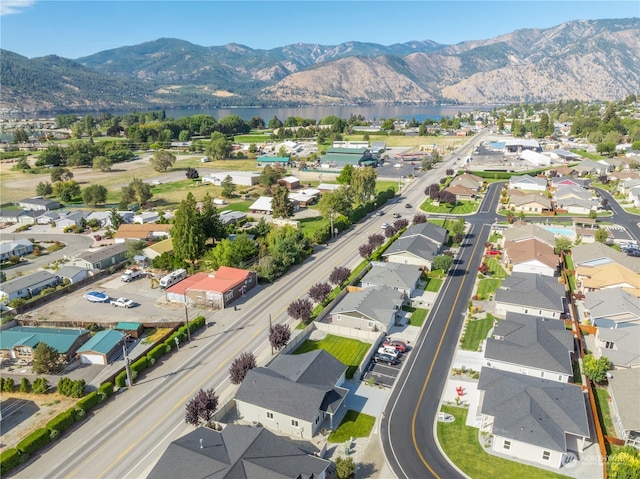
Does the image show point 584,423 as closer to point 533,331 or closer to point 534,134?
point 533,331

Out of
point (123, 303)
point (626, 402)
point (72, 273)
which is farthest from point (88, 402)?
point (626, 402)

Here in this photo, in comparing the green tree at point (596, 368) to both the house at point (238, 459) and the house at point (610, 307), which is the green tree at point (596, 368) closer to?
the house at point (610, 307)

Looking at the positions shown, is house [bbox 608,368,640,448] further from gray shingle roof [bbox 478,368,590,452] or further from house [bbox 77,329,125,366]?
house [bbox 77,329,125,366]

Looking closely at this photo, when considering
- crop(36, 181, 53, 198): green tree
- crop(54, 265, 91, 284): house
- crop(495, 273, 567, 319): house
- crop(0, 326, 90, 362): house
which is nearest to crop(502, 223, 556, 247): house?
crop(495, 273, 567, 319): house

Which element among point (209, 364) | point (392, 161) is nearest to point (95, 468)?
point (209, 364)

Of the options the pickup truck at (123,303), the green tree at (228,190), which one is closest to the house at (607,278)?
the pickup truck at (123,303)

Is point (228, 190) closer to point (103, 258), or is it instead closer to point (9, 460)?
point (103, 258)
